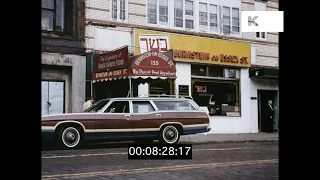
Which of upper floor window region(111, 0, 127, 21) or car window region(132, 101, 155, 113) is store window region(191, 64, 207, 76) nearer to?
car window region(132, 101, 155, 113)

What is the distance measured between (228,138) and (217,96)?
1525 millimetres

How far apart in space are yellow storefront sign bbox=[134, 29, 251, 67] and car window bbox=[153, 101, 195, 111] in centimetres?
151

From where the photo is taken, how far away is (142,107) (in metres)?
7.79

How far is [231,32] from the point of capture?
8.05 meters

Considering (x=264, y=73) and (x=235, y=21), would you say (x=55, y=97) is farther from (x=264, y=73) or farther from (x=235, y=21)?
(x=264, y=73)

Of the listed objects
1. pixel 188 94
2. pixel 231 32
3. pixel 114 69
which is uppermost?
pixel 231 32

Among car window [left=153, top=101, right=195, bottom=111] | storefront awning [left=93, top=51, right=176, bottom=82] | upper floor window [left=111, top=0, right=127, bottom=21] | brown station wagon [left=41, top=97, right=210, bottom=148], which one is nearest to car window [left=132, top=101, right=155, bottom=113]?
brown station wagon [left=41, top=97, right=210, bottom=148]

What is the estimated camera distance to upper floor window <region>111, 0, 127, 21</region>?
28.4 ft

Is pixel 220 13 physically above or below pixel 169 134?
above

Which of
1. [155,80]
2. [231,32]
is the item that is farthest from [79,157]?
[231,32]

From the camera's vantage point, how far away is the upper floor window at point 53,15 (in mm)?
8115
